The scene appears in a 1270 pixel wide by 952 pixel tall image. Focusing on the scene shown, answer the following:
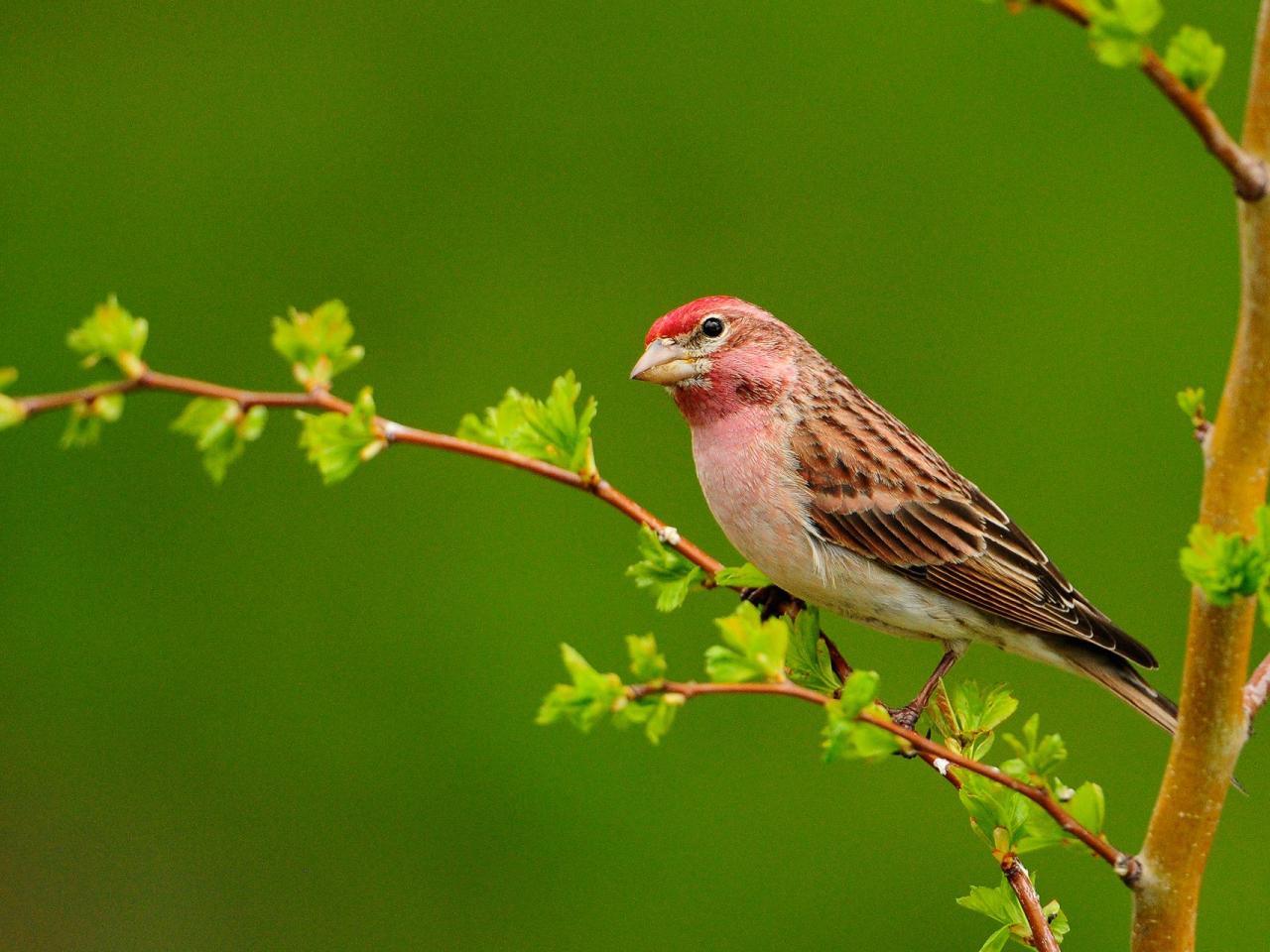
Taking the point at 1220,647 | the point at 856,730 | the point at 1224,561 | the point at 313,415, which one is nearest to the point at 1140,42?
the point at 1224,561

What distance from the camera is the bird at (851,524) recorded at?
3422 mm

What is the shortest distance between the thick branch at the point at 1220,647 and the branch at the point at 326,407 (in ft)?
3.04

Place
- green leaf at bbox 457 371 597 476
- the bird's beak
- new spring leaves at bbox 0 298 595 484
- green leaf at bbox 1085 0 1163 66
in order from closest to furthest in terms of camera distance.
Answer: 1. green leaf at bbox 1085 0 1163 66
2. new spring leaves at bbox 0 298 595 484
3. green leaf at bbox 457 371 597 476
4. the bird's beak

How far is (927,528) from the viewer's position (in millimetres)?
3586

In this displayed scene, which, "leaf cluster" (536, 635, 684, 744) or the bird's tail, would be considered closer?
"leaf cluster" (536, 635, 684, 744)

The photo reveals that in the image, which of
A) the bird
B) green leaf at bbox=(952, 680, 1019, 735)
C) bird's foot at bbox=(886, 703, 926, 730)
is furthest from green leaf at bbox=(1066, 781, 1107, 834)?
the bird

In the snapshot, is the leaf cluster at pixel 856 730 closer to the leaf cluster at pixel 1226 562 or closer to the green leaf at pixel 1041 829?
the green leaf at pixel 1041 829

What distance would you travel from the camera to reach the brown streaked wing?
346 centimetres

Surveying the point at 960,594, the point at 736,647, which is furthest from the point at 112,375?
the point at 960,594

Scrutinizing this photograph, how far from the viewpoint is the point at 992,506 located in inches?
148

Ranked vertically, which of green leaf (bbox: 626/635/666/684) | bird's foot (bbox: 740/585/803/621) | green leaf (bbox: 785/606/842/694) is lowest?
bird's foot (bbox: 740/585/803/621)

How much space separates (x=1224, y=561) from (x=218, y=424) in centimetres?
117

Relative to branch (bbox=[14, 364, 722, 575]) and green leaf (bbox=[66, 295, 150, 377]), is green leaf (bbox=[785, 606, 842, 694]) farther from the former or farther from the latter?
green leaf (bbox=[66, 295, 150, 377])

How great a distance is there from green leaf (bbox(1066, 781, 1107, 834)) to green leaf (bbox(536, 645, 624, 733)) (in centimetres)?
58
